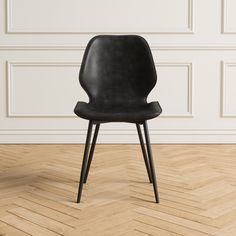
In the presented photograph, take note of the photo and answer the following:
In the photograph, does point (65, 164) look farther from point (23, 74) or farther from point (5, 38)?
point (5, 38)

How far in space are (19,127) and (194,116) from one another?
1.54 meters

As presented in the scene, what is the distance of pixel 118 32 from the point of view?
11.4 feet

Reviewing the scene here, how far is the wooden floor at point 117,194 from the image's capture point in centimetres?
160

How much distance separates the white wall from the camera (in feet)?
11.3

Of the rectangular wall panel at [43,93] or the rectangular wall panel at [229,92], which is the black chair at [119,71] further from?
the rectangular wall panel at [229,92]

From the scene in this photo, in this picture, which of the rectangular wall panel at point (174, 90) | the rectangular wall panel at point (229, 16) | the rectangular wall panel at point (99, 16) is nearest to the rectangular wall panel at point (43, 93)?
the rectangular wall panel at point (99, 16)

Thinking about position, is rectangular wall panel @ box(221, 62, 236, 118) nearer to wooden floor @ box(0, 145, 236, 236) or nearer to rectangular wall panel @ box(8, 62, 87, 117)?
wooden floor @ box(0, 145, 236, 236)

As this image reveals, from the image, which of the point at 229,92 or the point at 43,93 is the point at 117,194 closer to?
the point at 43,93

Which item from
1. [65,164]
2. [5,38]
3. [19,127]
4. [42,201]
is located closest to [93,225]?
[42,201]

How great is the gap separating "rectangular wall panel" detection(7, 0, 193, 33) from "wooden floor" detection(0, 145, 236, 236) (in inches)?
42.3

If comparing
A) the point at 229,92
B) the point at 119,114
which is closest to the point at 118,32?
the point at 229,92

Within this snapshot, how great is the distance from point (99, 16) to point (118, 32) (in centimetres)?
21

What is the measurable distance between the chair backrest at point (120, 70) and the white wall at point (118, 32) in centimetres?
113

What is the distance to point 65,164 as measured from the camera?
2.73 metres
